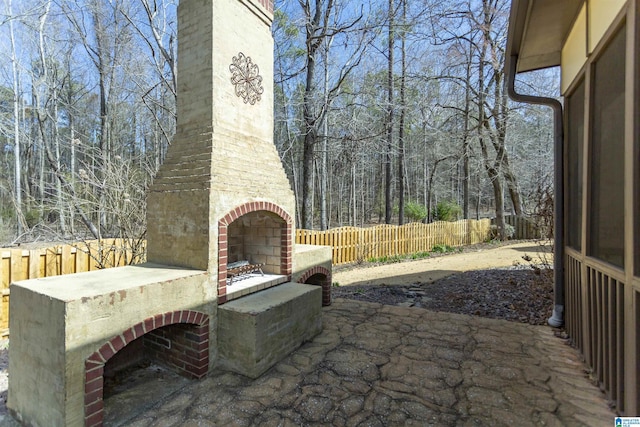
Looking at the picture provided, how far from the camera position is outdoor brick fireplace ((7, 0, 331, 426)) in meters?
2.31

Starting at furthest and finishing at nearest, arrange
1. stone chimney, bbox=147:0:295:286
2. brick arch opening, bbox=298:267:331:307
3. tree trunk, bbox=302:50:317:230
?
tree trunk, bbox=302:50:317:230
brick arch opening, bbox=298:267:331:307
stone chimney, bbox=147:0:295:286

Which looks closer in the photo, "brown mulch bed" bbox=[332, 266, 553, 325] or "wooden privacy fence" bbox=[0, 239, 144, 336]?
"wooden privacy fence" bbox=[0, 239, 144, 336]

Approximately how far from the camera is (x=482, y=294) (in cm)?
577

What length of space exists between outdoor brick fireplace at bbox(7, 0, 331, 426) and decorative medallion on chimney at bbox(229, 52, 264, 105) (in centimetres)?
1

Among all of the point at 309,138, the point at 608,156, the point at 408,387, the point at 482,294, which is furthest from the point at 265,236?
the point at 309,138

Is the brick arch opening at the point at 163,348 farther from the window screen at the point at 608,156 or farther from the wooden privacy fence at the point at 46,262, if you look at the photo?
the window screen at the point at 608,156

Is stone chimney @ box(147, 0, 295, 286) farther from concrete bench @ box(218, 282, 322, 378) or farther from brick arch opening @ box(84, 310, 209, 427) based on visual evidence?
brick arch opening @ box(84, 310, 209, 427)

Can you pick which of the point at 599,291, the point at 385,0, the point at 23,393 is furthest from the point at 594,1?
the point at 385,0

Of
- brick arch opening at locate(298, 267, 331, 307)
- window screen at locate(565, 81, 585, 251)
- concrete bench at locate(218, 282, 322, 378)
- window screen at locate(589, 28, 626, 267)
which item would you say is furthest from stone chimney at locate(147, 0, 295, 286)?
window screen at locate(565, 81, 585, 251)

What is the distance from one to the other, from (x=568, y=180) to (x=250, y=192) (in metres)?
4.03

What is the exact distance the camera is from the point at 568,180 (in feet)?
12.8

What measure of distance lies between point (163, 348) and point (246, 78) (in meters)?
3.37

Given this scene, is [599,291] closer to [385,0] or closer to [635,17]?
[635,17]

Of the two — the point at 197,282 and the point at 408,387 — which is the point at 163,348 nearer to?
the point at 197,282
